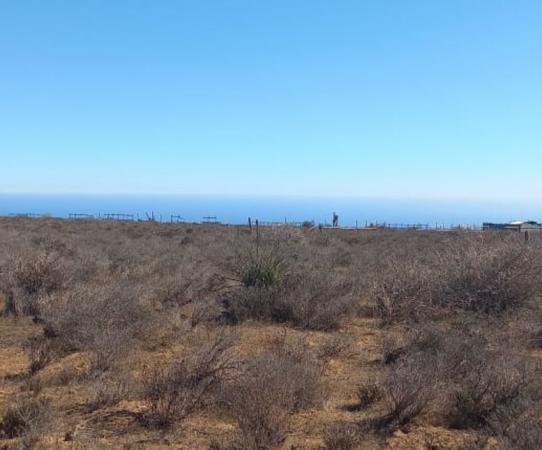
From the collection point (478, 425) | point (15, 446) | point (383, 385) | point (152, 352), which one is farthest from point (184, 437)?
point (152, 352)

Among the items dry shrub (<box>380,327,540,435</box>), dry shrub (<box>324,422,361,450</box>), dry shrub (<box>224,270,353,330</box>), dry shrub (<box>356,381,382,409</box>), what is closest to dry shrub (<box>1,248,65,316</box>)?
dry shrub (<box>224,270,353,330</box>)

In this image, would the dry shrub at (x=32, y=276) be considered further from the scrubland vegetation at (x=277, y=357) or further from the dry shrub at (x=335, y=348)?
the dry shrub at (x=335, y=348)

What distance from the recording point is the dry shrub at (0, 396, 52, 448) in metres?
5.39

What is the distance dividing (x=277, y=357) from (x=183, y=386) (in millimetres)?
1339

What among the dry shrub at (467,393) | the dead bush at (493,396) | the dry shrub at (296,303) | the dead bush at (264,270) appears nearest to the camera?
the dead bush at (493,396)

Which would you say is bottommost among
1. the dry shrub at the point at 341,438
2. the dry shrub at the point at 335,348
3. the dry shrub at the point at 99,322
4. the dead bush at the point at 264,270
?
the dry shrub at the point at 341,438

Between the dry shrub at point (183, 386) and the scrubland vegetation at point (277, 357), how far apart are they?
18 mm

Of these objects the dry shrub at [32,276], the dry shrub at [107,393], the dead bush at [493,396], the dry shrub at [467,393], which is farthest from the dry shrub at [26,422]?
the dry shrub at [32,276]

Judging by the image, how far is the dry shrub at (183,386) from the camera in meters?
6.15

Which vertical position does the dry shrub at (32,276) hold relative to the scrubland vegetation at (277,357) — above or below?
above

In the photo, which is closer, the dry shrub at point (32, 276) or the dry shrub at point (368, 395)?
the dry shrub at point (368, 395)

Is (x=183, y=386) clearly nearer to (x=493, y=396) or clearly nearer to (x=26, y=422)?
(x=26, y=422)

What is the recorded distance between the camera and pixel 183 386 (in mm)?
6508

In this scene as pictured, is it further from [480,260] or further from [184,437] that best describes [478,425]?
[480,260]
